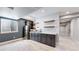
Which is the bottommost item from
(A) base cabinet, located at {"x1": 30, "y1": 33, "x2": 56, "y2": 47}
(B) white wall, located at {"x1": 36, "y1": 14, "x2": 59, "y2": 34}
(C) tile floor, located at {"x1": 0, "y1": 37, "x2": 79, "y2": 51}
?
(C) tile floor, located at {"x1": 0, "y1": 37, "x2": 79, "y2": 51}

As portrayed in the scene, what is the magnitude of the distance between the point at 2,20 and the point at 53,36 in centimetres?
349

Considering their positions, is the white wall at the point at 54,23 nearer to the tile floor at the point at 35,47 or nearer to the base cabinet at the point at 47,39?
the base cabinet at the point at 47,39

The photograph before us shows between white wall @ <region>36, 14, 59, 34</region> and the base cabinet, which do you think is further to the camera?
white wall @ <region>36, 14, 59, 34</region>

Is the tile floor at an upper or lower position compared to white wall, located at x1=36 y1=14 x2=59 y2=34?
lower

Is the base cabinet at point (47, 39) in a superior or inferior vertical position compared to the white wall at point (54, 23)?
inferior

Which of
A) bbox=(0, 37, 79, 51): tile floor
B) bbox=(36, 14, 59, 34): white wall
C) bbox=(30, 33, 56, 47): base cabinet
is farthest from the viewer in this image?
bbox=(36, 14, 59, 34): white wall

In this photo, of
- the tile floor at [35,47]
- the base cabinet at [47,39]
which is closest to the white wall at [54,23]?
the base cabinet at [47,39]

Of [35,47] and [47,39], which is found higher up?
[47,39]

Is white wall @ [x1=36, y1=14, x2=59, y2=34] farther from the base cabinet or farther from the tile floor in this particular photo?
the tile floor

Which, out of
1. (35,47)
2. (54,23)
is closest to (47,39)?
(35,47)

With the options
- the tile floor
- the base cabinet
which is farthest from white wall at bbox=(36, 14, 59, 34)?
the tile floor

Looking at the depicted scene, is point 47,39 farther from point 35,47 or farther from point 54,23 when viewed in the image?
point 54,23

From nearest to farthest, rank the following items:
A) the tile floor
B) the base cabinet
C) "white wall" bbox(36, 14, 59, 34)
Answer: the tile floor, the base cabinet, "white wall" bbox(36, 14, 59, 34)
